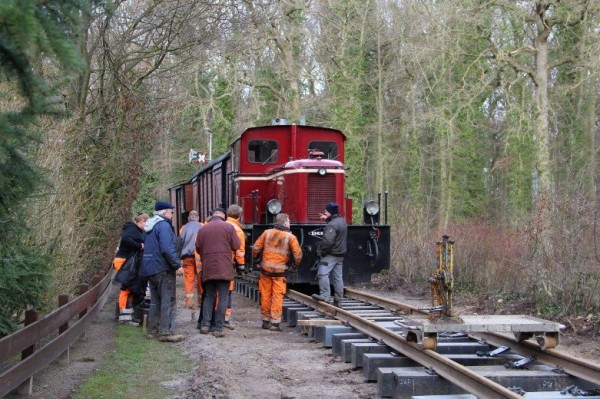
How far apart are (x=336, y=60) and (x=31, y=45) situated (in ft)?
91.7

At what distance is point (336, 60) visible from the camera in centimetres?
3033

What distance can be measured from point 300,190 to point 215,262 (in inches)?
166

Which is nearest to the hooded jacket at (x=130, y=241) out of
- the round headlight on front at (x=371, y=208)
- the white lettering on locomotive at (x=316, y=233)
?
the white lettering on locomotive at (x=316, y=233)

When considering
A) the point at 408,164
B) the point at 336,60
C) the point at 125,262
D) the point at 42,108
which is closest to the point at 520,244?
the point at 125,262

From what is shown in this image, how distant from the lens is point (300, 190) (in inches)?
566

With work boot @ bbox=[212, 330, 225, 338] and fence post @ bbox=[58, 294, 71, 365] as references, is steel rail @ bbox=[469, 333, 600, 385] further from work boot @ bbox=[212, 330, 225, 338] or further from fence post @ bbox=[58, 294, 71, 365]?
fence post @ bbox=[58, 294, 71, 365]

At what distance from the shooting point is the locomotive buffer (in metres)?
7.42

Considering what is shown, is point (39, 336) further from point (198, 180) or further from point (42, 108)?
point (198, 180)

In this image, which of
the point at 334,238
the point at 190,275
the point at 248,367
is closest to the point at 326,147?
the point at 334,238

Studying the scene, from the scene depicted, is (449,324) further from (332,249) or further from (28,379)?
(332,249)

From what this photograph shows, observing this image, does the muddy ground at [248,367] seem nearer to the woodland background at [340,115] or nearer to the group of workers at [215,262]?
the group of workers at [215,262]

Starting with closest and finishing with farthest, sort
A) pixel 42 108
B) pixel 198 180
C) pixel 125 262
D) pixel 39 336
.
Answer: pixel 42 108
pixel 39 336
pixel 125 262
pixel 198 180

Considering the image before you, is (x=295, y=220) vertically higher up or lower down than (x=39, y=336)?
higher up

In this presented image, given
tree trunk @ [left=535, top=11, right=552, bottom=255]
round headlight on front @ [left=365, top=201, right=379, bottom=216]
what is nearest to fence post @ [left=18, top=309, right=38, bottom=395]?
round headlight on front @ [left=365, top=201, right=379, bottom=216]
